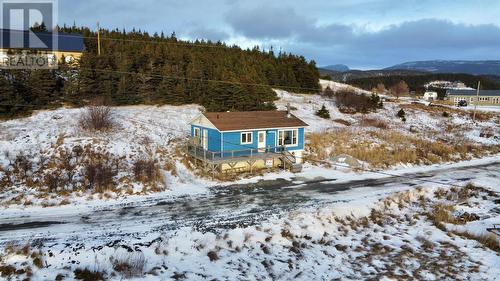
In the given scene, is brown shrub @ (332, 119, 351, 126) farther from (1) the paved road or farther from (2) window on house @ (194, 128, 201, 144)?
(2) window on house @ (194, 128, 201, 144)

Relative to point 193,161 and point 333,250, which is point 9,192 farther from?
point 333,250

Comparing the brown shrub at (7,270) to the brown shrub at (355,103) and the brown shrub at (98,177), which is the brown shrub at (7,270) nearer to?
the brown shrub at (98,177)

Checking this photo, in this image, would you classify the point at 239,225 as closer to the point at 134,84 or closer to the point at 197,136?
the point at 197,136

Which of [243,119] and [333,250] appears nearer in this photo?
[333,250]

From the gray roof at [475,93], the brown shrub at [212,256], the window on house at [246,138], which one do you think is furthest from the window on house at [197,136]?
the gray roof at [475,93]

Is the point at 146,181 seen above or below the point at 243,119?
below

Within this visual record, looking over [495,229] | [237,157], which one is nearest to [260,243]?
[237,157]

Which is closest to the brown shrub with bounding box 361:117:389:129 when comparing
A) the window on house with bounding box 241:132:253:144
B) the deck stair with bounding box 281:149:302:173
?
the deck stair with bounding box 281:149:302:173

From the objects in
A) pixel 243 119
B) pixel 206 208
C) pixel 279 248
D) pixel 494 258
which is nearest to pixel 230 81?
pixel 243 119
